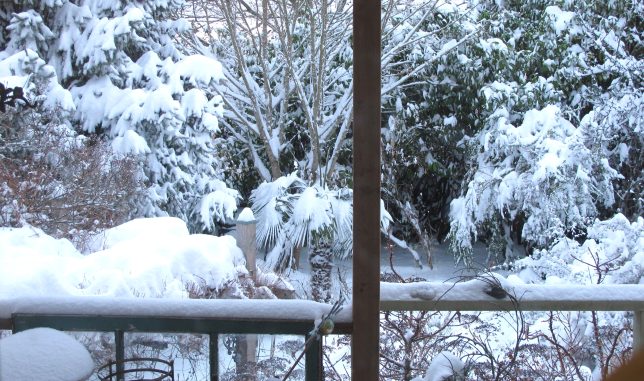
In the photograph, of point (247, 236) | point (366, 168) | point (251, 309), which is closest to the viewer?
point (366, 168)

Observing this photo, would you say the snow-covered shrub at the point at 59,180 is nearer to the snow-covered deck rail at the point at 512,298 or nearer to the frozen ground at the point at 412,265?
the frozen ground at the point at 412,265

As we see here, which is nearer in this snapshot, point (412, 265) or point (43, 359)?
point (43, 359)

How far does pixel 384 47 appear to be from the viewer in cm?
720

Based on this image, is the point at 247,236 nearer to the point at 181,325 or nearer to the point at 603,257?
the point at 603,257

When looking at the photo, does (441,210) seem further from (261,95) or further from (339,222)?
(261,95)

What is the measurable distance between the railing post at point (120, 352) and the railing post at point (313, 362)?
16.4 inches

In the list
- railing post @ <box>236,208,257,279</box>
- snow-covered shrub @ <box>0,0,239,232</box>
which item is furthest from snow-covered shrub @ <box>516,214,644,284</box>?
snow-covered shrub @ <box>0,0,239,232</box>

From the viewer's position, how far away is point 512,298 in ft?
4.98

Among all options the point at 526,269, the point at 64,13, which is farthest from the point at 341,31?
the point at 526,269

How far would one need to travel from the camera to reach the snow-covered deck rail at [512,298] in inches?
59.7

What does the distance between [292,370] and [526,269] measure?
13.2 feet

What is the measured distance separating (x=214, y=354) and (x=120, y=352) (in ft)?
0.71

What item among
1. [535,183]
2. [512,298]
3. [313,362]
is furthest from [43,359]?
[535,183]

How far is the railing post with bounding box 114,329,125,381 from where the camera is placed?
1.53 m
